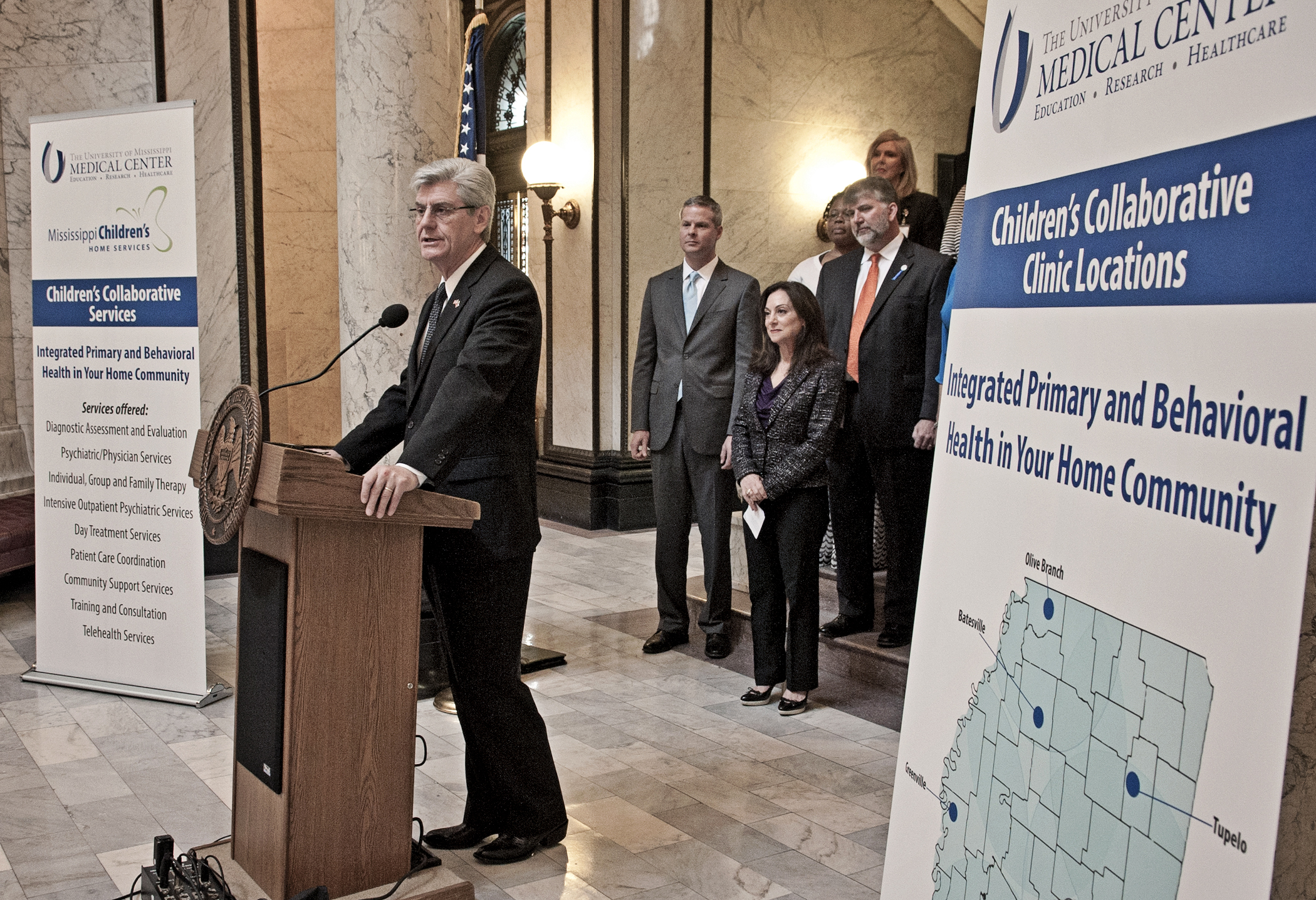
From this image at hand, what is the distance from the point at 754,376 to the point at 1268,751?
10.5 ft

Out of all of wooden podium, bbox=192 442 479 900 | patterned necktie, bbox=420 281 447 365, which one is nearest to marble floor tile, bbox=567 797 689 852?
wooden podium, bbox=192 442 479 900

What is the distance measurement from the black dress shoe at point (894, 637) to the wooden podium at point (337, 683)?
2.33m

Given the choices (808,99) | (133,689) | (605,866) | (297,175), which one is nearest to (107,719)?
(133,689)

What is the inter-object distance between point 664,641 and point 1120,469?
385 cm

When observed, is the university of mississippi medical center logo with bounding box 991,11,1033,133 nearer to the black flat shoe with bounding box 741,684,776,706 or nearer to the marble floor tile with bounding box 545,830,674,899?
the marble floor tile with bounding box 545,830,674,899

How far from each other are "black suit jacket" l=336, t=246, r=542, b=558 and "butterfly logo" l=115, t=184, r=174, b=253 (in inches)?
77.3

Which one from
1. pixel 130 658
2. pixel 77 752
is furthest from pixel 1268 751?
pixel 130 658

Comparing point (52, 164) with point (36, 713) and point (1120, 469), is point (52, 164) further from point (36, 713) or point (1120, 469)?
point (1120, 469)

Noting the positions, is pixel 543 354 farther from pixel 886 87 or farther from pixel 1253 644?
pixel 1253 644

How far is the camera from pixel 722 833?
10.6ft

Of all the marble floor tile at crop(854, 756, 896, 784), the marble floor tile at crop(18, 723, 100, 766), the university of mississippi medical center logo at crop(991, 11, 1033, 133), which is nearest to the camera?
the university of mississippi medical center logo at crop(991, 11, 1033, 133)

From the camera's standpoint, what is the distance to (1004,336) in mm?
1794

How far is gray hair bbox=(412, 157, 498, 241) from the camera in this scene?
275cm

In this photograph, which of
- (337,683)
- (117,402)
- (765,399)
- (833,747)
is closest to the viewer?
(337,683)
